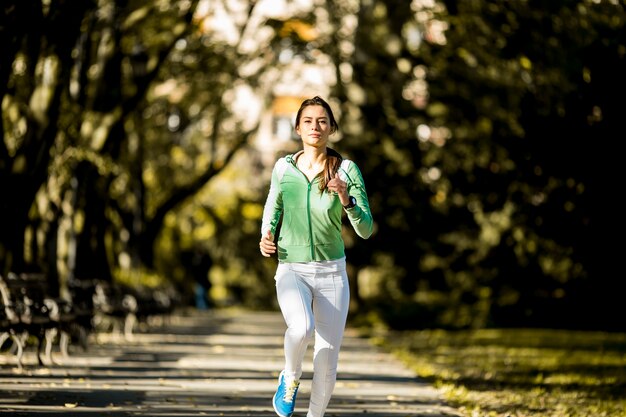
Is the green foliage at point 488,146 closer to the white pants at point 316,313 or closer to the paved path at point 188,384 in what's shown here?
the paved path at point 188,384

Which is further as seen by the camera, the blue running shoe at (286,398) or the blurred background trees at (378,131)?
the blurred background trees at (378,131)

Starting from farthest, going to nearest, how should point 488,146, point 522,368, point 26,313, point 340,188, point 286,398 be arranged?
1. point 488,146
2. point 522,368
3. point 26,313
4. point 286,398
5. point 340,188

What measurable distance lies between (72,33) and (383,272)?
29.9 meters

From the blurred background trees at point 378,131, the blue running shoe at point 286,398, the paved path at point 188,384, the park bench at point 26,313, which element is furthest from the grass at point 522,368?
the park bench at point 26,313

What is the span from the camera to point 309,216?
333 inches

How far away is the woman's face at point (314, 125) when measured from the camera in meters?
8.44

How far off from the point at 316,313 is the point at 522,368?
1265cm

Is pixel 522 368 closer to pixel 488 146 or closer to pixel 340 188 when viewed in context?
pixel 488 146

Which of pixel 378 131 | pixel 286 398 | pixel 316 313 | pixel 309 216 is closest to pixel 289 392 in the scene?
pixel 286 398

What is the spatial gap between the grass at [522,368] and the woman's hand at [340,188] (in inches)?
178

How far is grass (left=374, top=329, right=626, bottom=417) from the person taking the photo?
1367 centimetres

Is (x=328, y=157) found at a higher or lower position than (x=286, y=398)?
higher

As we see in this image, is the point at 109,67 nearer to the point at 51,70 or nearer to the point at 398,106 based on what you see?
the point at 51,70

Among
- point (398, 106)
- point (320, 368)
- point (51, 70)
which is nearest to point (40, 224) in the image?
point (51, 70)
